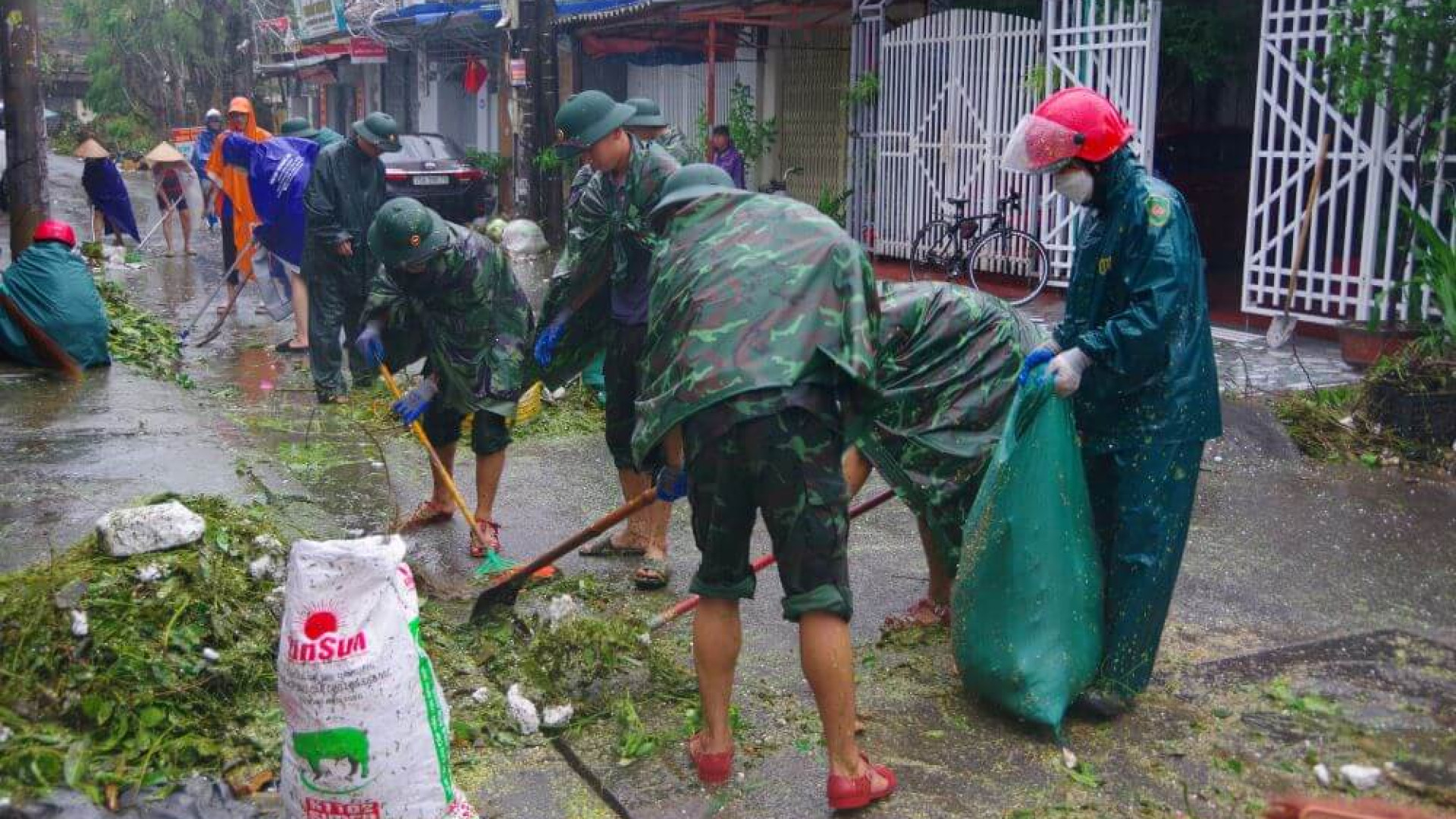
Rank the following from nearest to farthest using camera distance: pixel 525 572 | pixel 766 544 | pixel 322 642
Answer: pixel 322 642 < pixel 525 572 < pixel 766 544

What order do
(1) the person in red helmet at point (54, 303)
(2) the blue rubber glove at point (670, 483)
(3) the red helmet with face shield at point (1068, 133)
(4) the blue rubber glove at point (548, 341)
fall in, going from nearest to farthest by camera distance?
1. (3) the red helmet with face shield at point (1068, 133)
2. (2) the blue rubber glove at point (670, 483)
3. (4) the blue rubber glove at point (548, 341)
4. (1) the person in red helmet at point (54, 303)

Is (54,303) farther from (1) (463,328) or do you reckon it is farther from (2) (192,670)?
(2) (192,670)

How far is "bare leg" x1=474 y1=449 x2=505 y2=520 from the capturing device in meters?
5.58

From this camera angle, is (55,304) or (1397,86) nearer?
(55,304)

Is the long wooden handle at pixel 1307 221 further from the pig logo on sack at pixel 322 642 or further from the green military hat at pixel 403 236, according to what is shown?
the pig logo on sack at pixel 322 642

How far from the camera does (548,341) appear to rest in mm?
5543

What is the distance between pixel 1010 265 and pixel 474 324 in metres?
7.65

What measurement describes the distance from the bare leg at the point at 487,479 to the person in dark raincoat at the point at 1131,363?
255 centimetres

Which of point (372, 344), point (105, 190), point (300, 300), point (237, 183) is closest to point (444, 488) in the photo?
point (372, 344)

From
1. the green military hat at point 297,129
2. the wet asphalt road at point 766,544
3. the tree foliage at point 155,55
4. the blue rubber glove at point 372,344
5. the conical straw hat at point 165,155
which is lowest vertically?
the wet asphalt road at point 766,544

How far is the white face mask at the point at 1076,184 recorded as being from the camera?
3.86 metres

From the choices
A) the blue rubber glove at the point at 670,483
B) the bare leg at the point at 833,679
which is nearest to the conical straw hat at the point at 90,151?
the blue rubber glove at the point at 670,483

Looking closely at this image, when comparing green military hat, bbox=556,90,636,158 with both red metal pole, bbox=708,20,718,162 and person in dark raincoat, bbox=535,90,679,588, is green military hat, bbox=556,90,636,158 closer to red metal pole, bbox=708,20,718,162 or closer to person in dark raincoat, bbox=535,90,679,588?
person in dark raincoat, bbox=535,90,679,588

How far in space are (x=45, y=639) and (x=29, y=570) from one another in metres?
0.58
